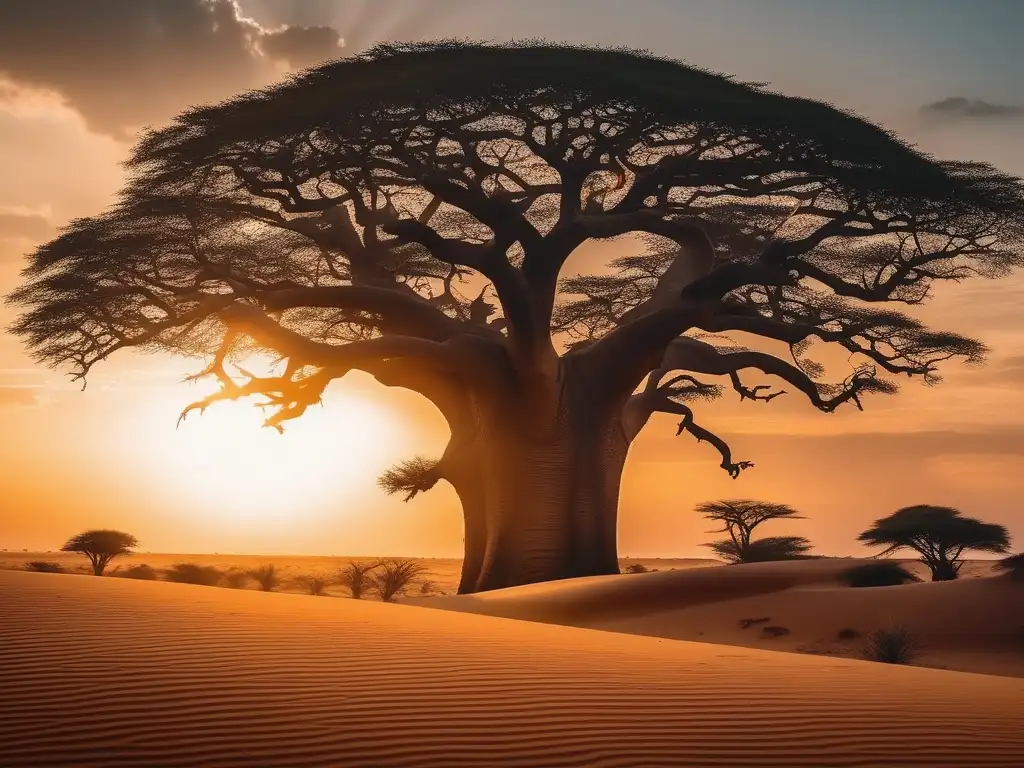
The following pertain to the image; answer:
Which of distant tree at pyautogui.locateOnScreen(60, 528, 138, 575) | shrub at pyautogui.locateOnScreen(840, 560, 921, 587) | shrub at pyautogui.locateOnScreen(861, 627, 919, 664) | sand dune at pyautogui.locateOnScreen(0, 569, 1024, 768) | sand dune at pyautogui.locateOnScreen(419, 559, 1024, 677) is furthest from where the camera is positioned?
distant tree at pyautogui.locateOnScreen(60, 528, 138, 575)

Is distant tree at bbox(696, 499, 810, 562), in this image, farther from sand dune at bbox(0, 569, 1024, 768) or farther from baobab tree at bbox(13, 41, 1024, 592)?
sand dune at bbox(0, 569, 1024, 768)

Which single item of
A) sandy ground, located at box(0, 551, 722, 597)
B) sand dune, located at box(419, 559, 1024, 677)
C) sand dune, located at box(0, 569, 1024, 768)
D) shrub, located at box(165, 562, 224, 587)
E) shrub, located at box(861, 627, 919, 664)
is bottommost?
sand dune, located at box(0, 569, 1024, 768)

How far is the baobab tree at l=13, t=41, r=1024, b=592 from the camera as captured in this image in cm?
2020

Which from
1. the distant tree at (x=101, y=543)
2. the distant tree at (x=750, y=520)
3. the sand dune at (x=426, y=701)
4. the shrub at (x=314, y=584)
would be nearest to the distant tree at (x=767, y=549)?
the distant tree at (x=750, y=520)

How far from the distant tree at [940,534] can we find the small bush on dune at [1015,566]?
12041 mm

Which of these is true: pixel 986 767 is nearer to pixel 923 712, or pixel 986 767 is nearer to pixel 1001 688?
pixel 923 712

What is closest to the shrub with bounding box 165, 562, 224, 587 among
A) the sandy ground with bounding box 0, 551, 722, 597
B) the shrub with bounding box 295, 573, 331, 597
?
the shrub with bounding box 295, 573, 331, 597

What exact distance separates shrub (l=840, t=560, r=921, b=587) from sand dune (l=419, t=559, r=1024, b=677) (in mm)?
282

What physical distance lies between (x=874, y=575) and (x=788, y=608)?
353 cm

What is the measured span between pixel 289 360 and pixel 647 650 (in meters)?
12.9

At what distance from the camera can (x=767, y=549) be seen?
3512cm

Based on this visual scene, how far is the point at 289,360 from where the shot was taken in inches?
831

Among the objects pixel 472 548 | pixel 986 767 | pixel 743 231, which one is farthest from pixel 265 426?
pixel 986 767

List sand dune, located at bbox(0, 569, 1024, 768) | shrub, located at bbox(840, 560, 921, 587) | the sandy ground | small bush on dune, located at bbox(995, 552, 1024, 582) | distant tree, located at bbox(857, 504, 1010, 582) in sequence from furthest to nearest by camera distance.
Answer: the sandy ground < distant tree, located at bbox(857, 504, 1010, 582) < shrub, located at bbox(840, 560, 921, 587) < small bush on dune, located at bbox(995, 552, 1024, 582) < sand dune, located at bbox(0, 569, 1024, 768)
